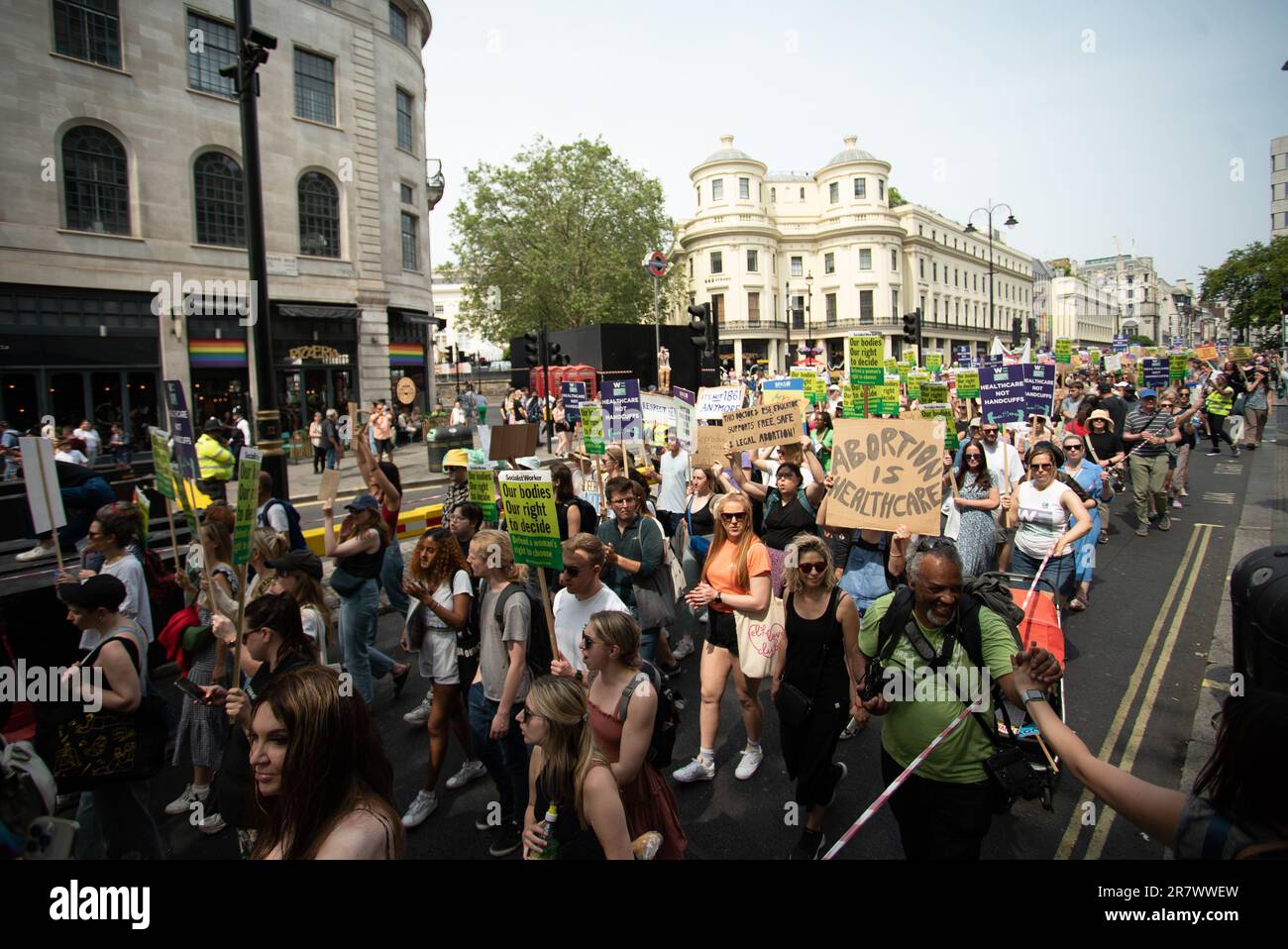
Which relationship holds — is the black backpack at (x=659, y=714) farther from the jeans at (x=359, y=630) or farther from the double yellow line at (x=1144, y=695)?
the jeans at (x=359, y=630)

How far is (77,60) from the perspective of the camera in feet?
63.7

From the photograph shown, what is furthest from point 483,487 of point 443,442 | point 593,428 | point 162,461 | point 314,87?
point 314,87

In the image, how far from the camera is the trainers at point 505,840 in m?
3.86

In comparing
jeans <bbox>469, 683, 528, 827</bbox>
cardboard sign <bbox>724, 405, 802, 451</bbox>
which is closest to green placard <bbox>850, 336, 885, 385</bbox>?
cardboard sign <bbox>724, 405, 802, 451</bbox>

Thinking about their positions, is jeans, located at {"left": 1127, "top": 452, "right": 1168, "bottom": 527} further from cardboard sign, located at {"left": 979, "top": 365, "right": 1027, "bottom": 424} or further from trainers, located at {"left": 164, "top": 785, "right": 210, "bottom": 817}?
trainers, located at {"left": 164, "top": 785, "right": 210, "bottom": 817}

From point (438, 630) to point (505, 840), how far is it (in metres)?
1.26

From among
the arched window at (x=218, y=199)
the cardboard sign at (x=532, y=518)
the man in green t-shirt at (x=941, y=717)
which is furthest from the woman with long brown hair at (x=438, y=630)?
the arched window at (x=218, y=199)

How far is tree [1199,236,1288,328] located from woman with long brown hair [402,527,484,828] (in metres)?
44.4

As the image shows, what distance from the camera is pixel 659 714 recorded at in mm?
3012

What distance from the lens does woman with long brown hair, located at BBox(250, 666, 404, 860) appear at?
2.00m

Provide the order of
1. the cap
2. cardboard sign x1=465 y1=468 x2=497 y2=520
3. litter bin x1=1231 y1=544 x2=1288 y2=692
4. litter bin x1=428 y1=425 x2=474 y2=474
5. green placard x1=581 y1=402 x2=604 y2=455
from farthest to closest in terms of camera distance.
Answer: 1. litter bin x1=428 y1=425 x2=474 y2=474
2. green placard x1=581 y1=402 x2=604 y2=455
3. cardboard sign x1=465 y1=468 x2=497 y2=520
4. the cap
5. litter bin x1=1231 y1=544 x2=1288 y2=692

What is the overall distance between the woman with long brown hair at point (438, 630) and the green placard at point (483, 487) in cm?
120
